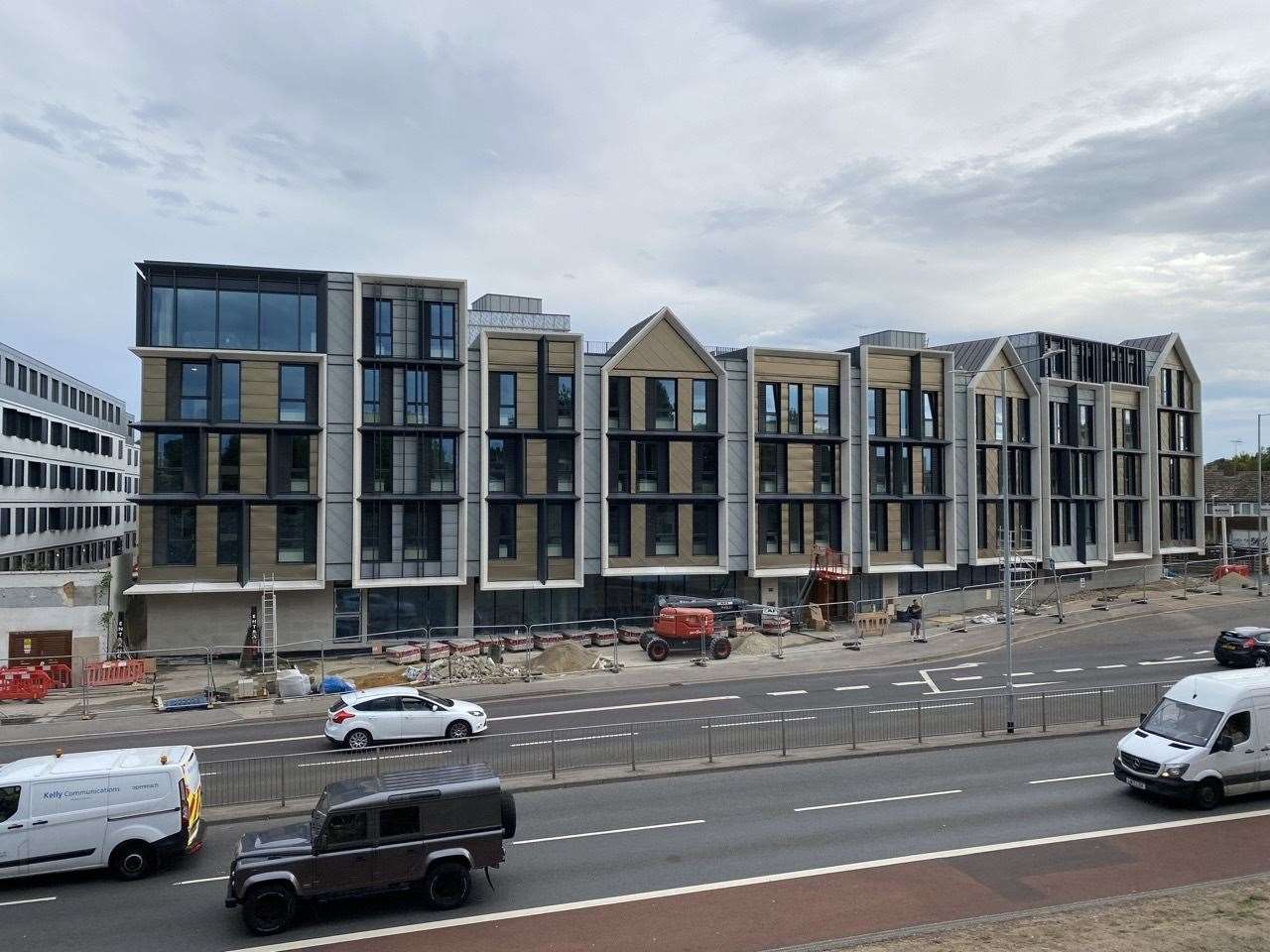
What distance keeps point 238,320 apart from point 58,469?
117 feet

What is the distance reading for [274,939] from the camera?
512 inches

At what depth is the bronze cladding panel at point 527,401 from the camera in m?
46.2

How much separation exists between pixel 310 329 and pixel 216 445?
270 inches

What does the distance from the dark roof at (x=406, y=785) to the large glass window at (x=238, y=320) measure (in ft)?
108

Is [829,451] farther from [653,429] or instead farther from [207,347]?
[207,347]

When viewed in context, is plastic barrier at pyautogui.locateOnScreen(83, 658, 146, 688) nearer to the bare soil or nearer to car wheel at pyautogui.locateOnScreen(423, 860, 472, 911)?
car wheel at pyautogui.locateOnScreen(423, 860, 472, 911)

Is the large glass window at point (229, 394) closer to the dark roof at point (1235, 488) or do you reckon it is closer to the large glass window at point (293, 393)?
the large glass window at point (293, 393)

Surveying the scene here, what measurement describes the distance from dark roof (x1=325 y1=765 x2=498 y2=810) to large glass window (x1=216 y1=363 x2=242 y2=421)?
31783 millimetres

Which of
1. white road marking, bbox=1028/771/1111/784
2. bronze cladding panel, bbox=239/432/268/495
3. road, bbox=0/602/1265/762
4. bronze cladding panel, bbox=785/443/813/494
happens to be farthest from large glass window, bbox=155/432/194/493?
white road marking, bbox=1028/771/1111/784

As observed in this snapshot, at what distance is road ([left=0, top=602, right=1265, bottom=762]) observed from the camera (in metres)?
26.9

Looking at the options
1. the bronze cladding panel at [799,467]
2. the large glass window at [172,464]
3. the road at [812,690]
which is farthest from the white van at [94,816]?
the bronze cladding panel at [799,467]

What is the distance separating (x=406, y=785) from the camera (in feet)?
46.4

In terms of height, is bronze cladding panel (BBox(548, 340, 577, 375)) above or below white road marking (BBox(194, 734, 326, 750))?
above

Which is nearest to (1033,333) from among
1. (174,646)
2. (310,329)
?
(310,329)
